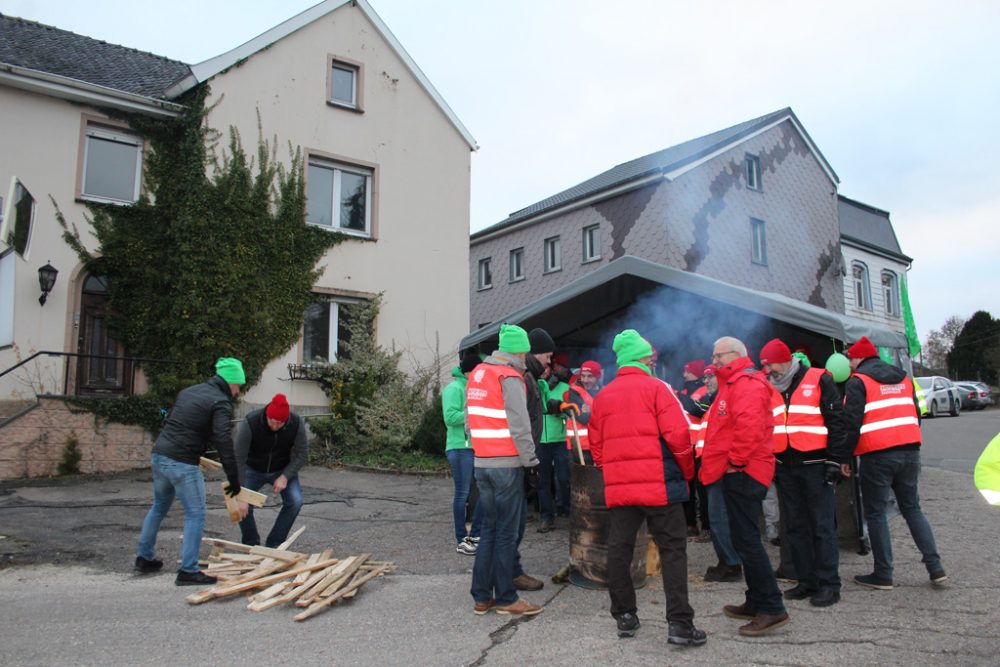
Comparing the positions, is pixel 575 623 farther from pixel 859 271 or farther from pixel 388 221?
pixel 859 271

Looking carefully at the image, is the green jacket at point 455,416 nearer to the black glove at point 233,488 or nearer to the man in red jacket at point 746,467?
the black glove at point 233,488

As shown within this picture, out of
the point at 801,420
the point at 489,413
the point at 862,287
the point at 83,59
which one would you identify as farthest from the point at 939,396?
the point at 83,59

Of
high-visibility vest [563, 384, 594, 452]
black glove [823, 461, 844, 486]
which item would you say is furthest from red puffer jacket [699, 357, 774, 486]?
high-visibility vest [563, 384, 594, 452]

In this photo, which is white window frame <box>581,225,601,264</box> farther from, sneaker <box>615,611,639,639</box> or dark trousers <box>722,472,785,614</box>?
sneaker <box>615,611,639,639</box>

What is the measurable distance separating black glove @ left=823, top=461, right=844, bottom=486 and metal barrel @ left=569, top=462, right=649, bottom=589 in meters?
1.39

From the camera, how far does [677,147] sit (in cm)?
2373

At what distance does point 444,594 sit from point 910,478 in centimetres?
359

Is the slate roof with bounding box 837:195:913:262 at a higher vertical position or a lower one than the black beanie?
higher

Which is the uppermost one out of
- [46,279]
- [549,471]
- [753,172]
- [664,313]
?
[753,172]

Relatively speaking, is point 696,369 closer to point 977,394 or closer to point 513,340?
point 513,340

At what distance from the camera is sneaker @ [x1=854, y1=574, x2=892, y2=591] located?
17.3 feet

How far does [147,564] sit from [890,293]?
1222 inches

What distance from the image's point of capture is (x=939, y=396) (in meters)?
26.1

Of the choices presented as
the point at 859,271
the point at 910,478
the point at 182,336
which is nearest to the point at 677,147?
the point at 859,271
